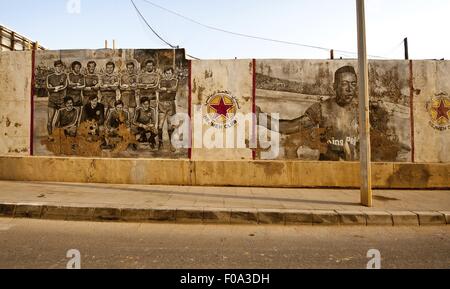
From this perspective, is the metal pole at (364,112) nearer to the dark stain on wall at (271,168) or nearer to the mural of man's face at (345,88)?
the dark stain on wall at (271,168)

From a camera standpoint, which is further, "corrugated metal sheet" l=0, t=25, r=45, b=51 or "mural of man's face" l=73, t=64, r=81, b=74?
"corrugated metal sheet" l=0, t=25, r=45, b=51

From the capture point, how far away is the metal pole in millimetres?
5781

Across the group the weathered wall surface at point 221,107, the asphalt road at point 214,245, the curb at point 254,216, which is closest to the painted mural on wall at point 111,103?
the weathered wall surface at point 221,107

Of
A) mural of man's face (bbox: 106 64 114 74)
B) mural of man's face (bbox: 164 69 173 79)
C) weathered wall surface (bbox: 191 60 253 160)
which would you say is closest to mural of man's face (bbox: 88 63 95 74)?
mural of man's face (bbox: 106 64 114 74)

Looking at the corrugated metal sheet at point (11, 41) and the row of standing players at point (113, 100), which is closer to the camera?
the row of standing players at point (113, 100)

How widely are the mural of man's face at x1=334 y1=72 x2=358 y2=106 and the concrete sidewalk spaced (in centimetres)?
288

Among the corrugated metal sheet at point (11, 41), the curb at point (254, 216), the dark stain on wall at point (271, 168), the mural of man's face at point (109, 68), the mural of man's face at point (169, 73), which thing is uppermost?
the corrugated metal sheet at point (11, 41)

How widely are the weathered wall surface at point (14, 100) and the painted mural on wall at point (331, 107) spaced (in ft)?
23.1

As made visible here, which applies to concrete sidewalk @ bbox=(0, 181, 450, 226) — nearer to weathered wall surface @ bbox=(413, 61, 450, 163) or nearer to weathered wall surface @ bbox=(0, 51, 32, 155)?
weathered wall surface @ bbox=(413, 61, 450, 163)

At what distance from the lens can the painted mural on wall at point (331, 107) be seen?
8.19 metres

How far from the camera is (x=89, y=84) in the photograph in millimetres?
8469

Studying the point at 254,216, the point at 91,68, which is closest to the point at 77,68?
the point at 91,68
